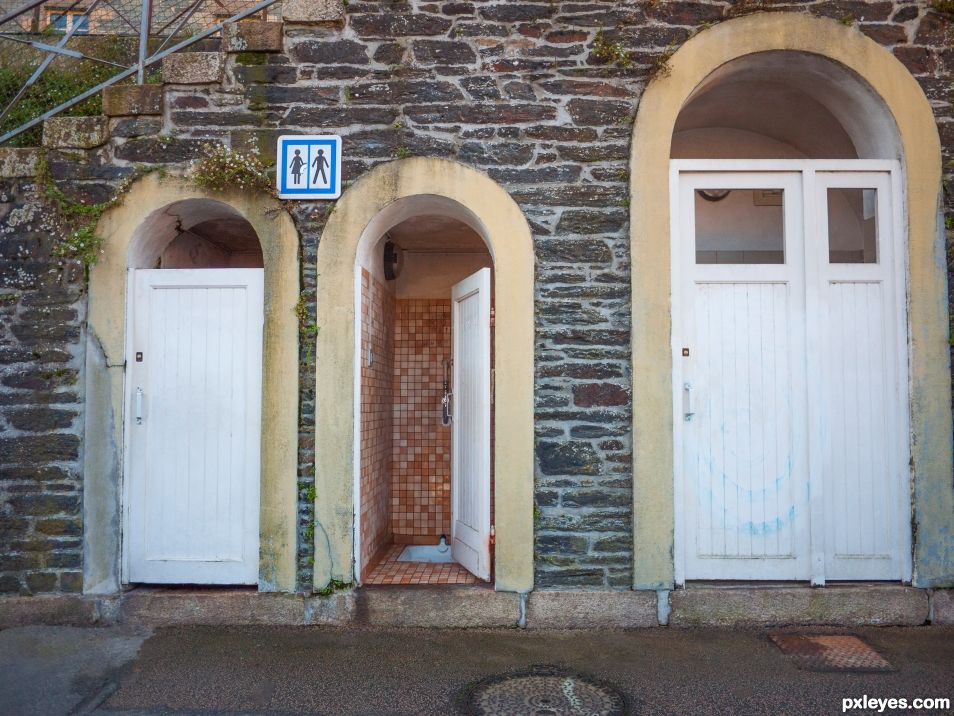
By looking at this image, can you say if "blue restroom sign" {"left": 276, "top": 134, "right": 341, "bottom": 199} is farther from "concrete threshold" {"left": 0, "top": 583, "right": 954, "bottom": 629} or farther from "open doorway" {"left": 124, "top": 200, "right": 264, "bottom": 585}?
"concrete threshold" {"left": 0, "top": 583, "right": 954, "bottom": 629}

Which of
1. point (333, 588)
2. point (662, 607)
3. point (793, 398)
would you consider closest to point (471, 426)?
point (333, 588)

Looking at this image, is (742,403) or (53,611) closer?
(53,611)

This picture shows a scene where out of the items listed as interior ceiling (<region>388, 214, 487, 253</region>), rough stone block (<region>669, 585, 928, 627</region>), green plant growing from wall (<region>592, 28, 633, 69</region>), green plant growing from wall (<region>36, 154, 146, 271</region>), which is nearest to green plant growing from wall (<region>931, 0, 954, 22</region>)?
green plant growing from wall (<region>592, 28, 633, 69</region>)

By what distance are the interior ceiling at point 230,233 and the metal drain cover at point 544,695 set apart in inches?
160

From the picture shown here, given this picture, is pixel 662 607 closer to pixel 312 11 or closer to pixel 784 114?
pixel 784 114

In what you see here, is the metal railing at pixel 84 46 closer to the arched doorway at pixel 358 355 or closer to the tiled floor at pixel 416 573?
the arched doorway at pixel 358 355

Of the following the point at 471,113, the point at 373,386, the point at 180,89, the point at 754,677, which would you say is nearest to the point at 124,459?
the point at 373,386

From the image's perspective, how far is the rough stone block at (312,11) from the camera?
4.82 m

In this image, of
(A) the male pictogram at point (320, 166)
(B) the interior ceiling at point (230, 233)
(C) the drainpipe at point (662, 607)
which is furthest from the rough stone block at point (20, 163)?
(C) the drainpipe at point (662, 607)

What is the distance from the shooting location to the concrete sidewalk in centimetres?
357

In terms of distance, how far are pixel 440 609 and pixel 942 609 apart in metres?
3.23

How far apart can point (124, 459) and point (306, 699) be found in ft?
7.18

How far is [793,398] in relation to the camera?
4801 mm

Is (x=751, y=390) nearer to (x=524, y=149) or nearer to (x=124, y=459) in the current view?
(x=524, y=149)
